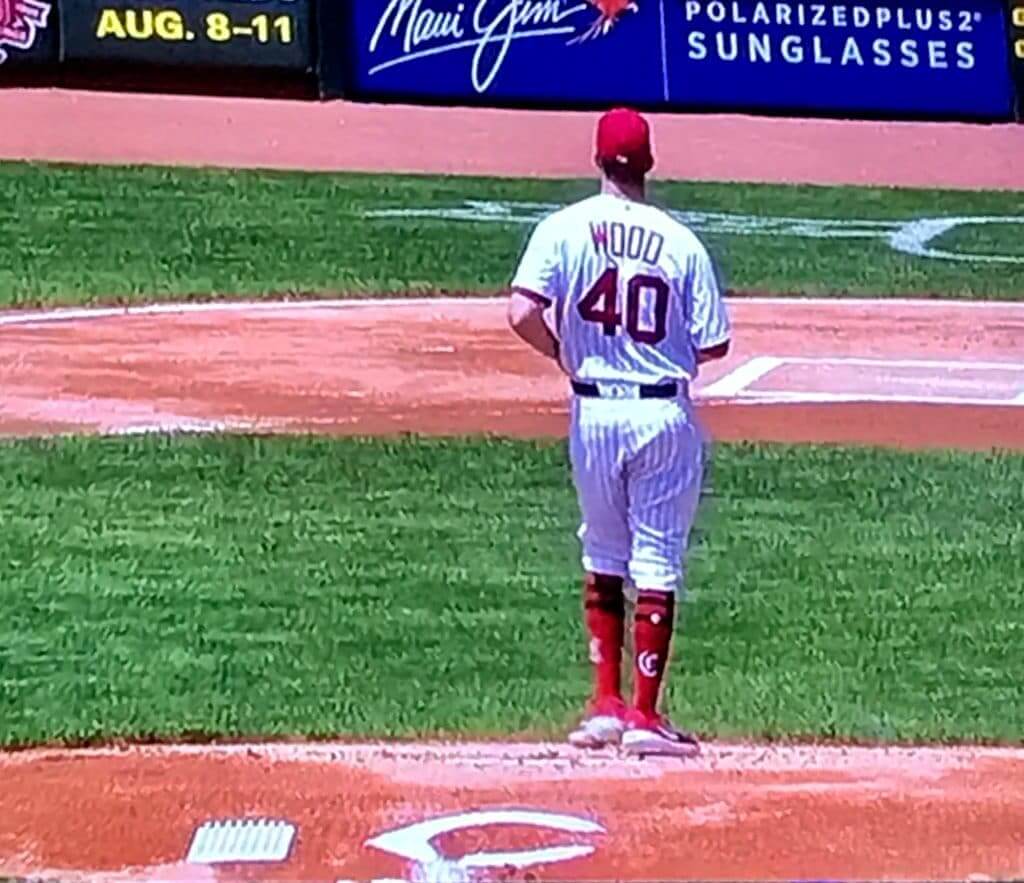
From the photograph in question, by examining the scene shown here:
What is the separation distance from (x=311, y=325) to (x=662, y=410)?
9.87m

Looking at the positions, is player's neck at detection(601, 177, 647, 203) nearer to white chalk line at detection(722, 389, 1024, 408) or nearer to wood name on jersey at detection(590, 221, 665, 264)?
wood name on jersey at detection(590, 221, 665, 264)

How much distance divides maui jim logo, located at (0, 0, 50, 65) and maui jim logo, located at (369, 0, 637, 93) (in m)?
2.86

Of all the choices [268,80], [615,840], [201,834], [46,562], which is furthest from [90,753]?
[268,80]

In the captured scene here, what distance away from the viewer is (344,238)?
2045cm

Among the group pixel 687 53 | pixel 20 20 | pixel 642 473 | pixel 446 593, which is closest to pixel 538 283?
pixel 642 473

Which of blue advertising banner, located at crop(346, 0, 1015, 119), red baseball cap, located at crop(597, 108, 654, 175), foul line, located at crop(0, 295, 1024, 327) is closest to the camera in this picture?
red baseball cap, located at crop(597, 108, 654, 175)

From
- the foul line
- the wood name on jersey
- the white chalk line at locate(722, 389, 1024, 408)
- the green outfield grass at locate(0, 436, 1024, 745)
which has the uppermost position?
the wood name on jersey

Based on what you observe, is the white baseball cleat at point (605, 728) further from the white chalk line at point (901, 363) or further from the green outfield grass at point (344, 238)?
the green outfield grass at point (344, 238)

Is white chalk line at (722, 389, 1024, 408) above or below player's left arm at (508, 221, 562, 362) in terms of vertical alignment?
below

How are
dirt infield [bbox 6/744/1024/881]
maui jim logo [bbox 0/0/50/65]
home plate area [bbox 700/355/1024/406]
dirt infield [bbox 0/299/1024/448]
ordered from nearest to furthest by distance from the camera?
dirt infield [bbox 6/744/1024/881] → dirt infield [bbox 0/299/1024/448] → home plate area [bbox 700/355/1024/406] → maui jim logo [bbox 0/0/50/65]

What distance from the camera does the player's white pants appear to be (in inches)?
267

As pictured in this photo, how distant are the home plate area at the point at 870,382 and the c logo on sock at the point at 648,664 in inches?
278

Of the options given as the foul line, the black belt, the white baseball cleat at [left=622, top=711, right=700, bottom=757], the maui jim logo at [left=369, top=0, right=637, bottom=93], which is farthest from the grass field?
the maui jim logo at [left=369, top=0, right=637, bottom=93]

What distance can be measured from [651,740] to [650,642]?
0.85 ft
